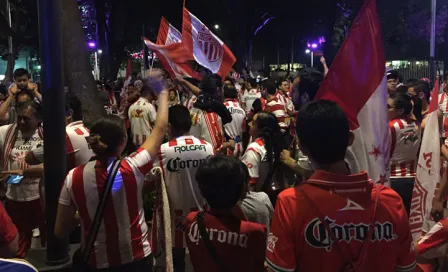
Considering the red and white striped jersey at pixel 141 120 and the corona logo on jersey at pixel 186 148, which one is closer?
the corona logo on jersey at pixel 186 148

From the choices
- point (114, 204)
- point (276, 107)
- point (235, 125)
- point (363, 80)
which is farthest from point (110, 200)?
point (276, 107)

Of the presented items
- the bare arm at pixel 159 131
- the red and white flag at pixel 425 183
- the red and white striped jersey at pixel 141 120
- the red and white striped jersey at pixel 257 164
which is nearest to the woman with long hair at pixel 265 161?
the red and white striped jersey at pixel 257 164

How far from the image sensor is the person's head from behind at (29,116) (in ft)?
17.8

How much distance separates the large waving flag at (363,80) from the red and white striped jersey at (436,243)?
46 centimetres

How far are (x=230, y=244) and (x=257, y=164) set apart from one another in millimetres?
2170

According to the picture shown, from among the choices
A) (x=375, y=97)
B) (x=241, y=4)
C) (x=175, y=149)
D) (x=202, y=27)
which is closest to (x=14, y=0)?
(x=241, y=4)

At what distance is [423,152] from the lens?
402 cm

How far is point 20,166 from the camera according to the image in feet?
18.1

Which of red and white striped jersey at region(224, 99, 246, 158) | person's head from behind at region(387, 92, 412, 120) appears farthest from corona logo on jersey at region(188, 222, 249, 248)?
red and white striped jersey at region(224, 99, 246, 158)

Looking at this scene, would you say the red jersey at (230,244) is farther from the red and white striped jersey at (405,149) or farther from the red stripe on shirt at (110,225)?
the red and white striped jersey at (405,149)

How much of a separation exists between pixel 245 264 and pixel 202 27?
6596 millimetres

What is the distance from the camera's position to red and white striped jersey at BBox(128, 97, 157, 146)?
980cm

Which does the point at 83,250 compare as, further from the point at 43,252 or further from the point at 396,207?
the point at 43,252

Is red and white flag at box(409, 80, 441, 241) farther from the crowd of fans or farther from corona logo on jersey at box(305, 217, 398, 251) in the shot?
corona logo on jersey at box(305, 217, 398, 251)
